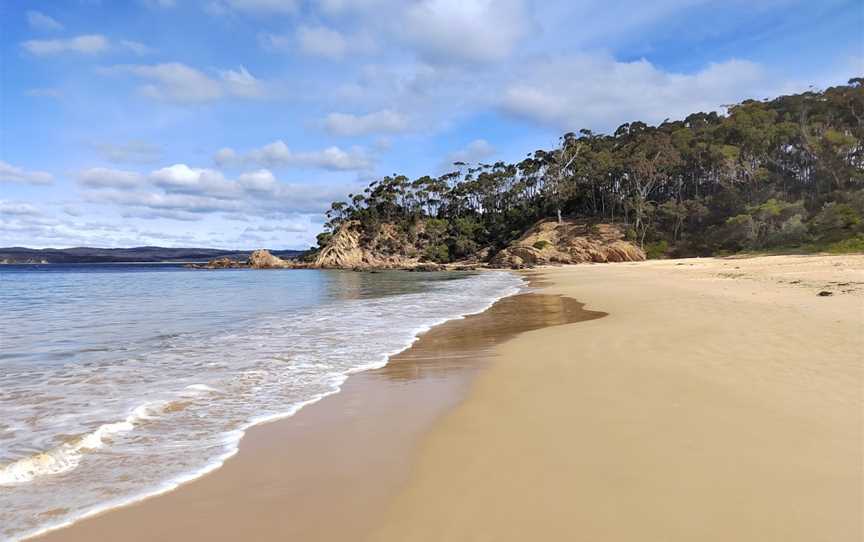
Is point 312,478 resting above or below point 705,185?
below

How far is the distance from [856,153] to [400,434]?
61.2m

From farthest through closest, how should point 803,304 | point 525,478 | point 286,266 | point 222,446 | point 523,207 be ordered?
point 286,266
point 523,207
point 803,304
point 222,446
point 525,478

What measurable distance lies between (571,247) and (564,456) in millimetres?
56509

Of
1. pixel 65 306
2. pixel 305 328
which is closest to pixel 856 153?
pixel 305 328

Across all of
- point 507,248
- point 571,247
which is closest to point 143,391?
point 571,247

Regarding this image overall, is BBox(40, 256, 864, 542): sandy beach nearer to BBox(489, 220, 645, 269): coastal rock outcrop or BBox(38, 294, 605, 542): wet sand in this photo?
BBox(38, 294, 605, 542): wet sand

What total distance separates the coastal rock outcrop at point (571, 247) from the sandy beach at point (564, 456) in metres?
47.7

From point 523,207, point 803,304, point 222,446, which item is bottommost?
point 222,446

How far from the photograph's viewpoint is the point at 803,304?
1073cm

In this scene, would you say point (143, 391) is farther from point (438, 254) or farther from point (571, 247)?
point (438, 254)

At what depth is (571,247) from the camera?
57844mm

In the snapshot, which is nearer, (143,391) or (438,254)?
(143,391)

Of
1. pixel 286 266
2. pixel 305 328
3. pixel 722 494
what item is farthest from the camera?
pixel 286 266

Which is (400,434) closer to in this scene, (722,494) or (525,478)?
(525,478)
